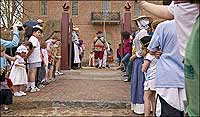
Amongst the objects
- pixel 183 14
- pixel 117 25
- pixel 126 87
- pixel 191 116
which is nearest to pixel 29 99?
pixel 126 87

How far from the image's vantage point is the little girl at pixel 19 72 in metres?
7.37

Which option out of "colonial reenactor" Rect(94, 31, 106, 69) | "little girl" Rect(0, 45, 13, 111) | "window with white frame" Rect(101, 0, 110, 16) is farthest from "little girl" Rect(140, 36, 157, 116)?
"window with white frame" Rect(101, 0, 110, 16)

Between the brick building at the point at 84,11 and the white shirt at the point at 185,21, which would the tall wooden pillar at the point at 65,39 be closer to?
the white shirt at the point at 185,21

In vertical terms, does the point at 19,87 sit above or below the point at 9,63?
below

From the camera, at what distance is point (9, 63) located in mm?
7605

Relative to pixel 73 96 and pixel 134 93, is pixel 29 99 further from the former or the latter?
pixel 134 93

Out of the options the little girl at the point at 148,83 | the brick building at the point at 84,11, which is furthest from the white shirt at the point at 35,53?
the brick building at the point at 84,11

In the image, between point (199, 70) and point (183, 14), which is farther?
point (183, 14)

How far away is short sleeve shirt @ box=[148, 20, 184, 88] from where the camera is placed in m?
3.73

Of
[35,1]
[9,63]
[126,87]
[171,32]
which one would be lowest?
[126,87]

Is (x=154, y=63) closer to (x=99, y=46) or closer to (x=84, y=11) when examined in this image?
(x=99, y=46)

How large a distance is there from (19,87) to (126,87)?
109 inches

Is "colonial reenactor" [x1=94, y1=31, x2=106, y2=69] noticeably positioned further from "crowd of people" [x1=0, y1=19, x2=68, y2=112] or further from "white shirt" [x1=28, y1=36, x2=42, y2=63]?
"white shirt" [x1=28, y1=36, x2=42, y2=63]

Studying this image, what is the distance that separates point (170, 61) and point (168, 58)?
0.04m
